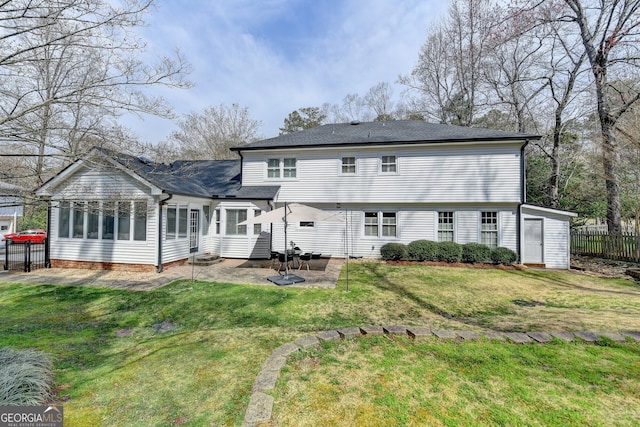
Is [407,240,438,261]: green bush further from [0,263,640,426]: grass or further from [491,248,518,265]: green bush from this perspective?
[491,248,518,265]: green bush

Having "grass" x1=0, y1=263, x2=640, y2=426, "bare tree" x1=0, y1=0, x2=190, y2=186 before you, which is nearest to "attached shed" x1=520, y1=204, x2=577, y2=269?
"grass" x1=0, y1=263, x2=640, y2=426

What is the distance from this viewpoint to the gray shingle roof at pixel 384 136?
12398 mm

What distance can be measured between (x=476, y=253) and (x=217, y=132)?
88.7 ft

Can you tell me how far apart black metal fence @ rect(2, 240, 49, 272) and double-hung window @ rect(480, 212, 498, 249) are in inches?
733

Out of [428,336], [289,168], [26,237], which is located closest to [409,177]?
[289,168]

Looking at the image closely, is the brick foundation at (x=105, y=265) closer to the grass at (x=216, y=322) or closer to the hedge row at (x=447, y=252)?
the grass at (x=216, y=322)

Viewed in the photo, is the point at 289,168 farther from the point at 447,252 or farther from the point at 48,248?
the point at 48,248

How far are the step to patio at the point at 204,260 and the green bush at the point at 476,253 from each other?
11183mm

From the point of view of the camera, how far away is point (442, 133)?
1334cm

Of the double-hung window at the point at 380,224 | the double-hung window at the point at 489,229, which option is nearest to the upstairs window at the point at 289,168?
the double-hung window at the point at 380,224

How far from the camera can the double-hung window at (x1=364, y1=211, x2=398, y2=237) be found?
13547 mm

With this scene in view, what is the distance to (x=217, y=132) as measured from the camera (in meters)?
29.3

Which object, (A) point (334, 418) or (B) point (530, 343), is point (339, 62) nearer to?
(B) point (530, 343)

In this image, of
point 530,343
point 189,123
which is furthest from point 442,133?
point 189,123
